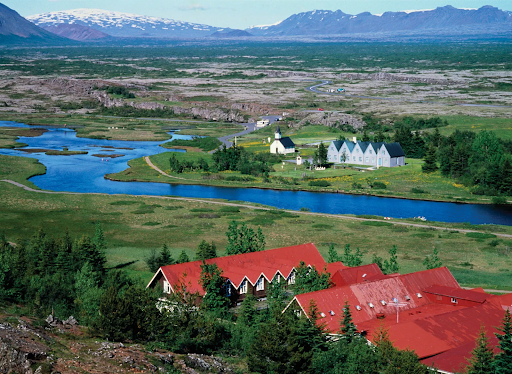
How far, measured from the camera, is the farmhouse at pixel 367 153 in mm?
96375

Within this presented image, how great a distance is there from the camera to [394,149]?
96688 millimetres

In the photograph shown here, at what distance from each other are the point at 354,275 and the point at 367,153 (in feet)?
196

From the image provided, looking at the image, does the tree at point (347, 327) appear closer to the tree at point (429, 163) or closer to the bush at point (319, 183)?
the bush at point (319, 183)

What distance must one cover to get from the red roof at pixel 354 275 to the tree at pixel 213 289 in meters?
6.45

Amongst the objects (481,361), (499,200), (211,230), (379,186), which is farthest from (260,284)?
(379,186)

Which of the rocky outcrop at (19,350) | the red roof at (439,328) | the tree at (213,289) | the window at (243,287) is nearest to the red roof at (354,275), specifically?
the window at (243,287)

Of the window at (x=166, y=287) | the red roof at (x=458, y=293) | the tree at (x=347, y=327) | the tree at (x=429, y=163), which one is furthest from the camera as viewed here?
the tree at (x=429, y=163)

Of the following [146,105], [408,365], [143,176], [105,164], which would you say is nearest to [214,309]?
[408,365]

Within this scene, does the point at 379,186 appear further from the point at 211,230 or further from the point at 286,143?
the point at 211,230

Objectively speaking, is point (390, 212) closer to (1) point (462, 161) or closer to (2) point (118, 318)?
(1) point (462, 161)

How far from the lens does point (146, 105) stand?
6969 inches

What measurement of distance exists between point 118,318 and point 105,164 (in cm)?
7485

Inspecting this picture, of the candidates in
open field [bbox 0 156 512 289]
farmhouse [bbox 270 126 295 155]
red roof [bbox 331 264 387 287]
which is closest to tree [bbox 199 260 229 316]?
red roof [bbox 331 264 387 287]

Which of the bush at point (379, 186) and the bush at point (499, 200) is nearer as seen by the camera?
the bush at point (499, 200)
